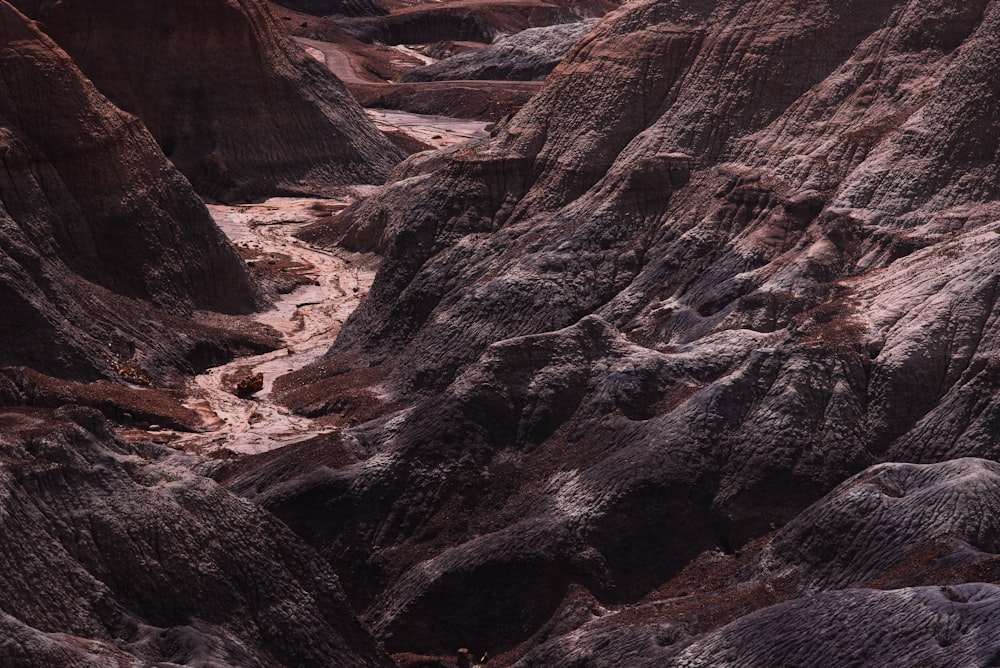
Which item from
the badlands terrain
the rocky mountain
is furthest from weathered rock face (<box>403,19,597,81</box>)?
the rocky mountain

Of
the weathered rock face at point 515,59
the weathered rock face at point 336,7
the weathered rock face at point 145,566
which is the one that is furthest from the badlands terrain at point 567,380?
the weathered rock face at point 336,7

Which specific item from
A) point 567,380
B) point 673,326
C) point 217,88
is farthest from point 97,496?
Answer: point 217,88

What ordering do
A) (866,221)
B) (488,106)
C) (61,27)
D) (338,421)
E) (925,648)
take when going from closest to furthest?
(925,648)
(866,221)
(338,421)
(61,27)
(488,106)

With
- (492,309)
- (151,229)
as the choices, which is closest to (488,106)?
(151,229)

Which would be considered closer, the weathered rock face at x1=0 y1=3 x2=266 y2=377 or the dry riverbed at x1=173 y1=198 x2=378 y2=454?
the dry riverbed at x1=173 y1=198 x2=378 y2=454

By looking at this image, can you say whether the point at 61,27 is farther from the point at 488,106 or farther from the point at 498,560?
the point at 498,560

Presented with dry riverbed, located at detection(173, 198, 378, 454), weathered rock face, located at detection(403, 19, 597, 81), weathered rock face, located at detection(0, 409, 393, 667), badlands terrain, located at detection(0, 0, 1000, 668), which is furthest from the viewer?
weathered rock face, located at detection(403, 19, 597, 81)

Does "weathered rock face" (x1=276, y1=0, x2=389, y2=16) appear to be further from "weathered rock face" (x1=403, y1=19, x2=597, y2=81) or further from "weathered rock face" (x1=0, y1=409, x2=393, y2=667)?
"weathered rock face" (x1=0, y1=409, x2=393, y2=667)
